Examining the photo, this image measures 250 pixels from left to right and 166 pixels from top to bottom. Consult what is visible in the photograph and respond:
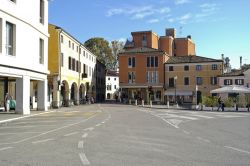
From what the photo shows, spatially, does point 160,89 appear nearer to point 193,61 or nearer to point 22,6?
point 193,61

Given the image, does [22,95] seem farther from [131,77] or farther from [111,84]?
[111,84]

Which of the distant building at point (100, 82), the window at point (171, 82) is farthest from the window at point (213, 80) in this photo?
the distant building at point (100, 82)

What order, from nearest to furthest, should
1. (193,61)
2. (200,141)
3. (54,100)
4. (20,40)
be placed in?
(200,141) → (20,40) → (54,100) → (193,61)

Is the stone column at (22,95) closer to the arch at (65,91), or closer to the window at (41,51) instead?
the window at (41,51)

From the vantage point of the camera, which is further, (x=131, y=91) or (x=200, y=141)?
(x=131, y=91)

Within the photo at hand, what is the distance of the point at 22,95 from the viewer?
95.8ft

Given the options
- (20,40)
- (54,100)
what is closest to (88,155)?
(20,40)

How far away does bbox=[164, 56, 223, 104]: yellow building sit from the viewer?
76.8 meters

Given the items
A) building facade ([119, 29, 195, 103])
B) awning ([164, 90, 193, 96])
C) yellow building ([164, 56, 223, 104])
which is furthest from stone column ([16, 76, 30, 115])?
awning ([164, 90, 193, 96])

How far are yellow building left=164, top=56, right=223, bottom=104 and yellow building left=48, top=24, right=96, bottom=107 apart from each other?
17.9 metres

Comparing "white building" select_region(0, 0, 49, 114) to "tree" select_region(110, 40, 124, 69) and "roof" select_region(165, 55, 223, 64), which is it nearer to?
"roof" select_region(165, 55, 223, 64)

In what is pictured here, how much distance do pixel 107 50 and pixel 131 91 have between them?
28.0m

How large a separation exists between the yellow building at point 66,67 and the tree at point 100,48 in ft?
104

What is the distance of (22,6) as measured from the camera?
29172 millimetres
